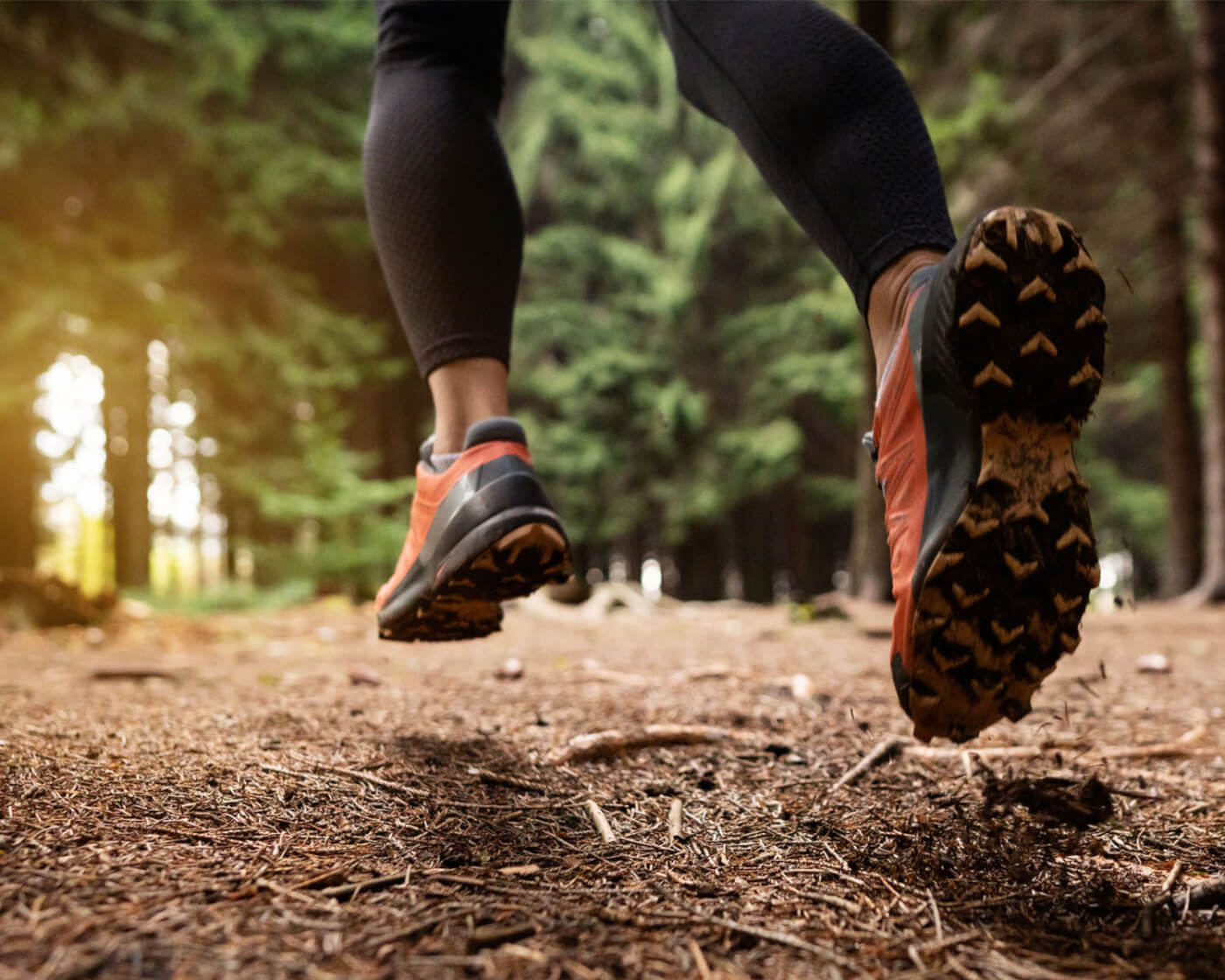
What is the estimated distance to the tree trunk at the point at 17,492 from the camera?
6367 millimetres

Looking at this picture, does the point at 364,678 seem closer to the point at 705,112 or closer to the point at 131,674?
the point at 131,674

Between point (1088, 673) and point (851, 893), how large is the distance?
66.4 inches

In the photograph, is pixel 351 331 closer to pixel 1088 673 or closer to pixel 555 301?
pixel 555 301

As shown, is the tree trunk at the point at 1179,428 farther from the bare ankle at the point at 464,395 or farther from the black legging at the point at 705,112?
the bare ankle at the point at 464,395

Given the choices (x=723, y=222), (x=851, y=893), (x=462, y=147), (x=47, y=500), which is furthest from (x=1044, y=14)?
(x=47, y=500)

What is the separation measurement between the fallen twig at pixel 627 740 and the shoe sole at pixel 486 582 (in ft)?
0.69

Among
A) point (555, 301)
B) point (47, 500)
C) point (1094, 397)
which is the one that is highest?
point (555, 301)

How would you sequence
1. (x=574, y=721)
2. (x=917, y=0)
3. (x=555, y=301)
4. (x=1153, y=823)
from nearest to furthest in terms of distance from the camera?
(x=1153, y=823), (x=574, y=721), (x=917, y=0), (x=555, y=301)

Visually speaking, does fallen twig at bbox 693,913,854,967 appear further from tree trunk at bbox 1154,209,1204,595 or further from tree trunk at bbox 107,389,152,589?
tree trunk at bbox 107,389,152,589

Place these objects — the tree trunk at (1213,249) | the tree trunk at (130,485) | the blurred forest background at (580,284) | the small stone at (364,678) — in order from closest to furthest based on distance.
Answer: the small stone at (364,678) → the tree trunk at (1213,249) → the blurred forest background at (580,284) → the tree trunk at (130,485)

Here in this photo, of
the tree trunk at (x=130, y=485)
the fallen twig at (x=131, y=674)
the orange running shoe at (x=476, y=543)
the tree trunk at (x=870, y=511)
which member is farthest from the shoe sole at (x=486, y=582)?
the tree trunk at (x=130, y=485)

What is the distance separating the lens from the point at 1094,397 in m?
0.73

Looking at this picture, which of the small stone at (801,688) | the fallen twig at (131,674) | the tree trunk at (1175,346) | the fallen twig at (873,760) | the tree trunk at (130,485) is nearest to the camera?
the fallen twig at (873,760)

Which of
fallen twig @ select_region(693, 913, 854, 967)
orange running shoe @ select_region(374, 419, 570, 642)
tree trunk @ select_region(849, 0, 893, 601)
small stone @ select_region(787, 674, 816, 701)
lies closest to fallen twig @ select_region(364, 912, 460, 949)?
fallen twig @ select_region(693, 913, 854, 967)
